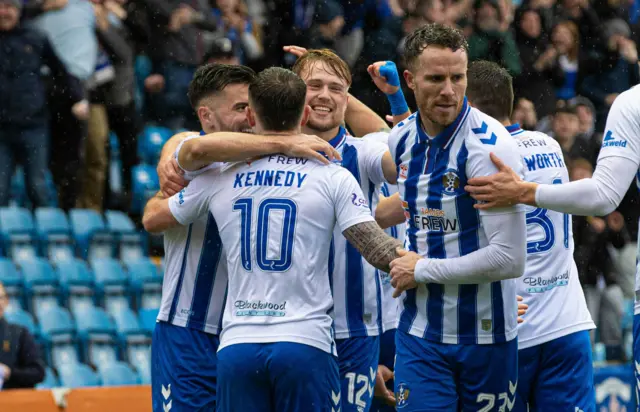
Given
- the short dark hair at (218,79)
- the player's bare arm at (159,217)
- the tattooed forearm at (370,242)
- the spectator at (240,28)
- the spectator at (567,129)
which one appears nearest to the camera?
the tattooed forearm at (370,242)

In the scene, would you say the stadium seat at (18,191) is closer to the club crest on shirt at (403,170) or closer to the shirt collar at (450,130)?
the club crest on shirt at (403,170)

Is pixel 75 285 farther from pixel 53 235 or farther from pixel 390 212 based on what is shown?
pixel 390 212

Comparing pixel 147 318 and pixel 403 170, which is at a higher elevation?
pixel 403 170

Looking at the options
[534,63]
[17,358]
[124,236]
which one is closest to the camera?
[17,358]

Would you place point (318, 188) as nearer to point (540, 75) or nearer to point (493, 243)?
point (493, 243)

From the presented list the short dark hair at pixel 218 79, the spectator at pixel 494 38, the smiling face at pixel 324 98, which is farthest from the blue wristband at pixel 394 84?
the spectator at pixel 494 38

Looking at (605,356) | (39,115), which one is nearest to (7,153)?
(39,115)

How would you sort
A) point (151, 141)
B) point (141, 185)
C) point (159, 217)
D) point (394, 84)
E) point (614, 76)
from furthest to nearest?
point (614, 76) → point (151, 141) → point (141, 185) → point (394, 84) → point (159, 217)

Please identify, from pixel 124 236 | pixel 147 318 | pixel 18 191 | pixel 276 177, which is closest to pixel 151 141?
pixel 124 236

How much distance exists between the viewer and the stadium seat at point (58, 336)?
1227 centimetres

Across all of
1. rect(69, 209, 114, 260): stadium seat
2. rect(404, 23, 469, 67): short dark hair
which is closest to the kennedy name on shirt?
rect(404, 23, 469, 67): short dark hair

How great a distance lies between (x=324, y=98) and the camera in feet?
22.6

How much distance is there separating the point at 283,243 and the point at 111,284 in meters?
7.94

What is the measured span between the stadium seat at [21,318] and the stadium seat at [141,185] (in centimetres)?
233
